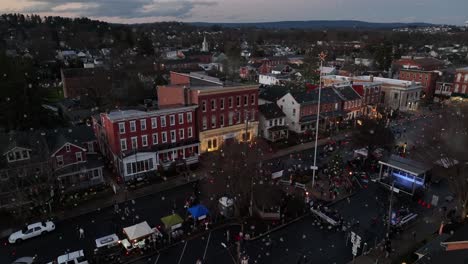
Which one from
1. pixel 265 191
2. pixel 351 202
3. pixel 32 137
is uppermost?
pixel 32 137

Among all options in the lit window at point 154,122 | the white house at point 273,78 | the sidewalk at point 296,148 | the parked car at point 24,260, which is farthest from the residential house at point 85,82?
the parked car at point 24,260

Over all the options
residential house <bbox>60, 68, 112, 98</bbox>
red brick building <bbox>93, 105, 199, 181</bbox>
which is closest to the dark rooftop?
red brick building <bbox>93, 105, 199, 181</bbox>

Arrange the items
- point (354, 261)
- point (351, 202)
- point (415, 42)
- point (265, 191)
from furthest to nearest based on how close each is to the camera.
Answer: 1. point (415, 42)
2. point (351, 202)
3. point (265, 191)
4. point (354, 261)

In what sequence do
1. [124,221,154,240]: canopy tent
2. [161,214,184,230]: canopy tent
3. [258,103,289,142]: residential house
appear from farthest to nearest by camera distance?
[258,103,289,142]: residential house < [161,214,184,230]: canopy tent < [124,221,154,240]: canopy tent

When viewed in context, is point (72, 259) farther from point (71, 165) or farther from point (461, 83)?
point (461, 83)

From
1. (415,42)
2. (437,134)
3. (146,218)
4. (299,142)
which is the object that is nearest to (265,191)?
(146,218)

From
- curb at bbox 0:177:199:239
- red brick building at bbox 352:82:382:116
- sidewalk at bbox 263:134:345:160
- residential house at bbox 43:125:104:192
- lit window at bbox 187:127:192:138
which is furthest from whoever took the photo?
red brick building at bbox 352:82:382:116

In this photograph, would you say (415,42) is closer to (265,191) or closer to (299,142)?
(299,142)

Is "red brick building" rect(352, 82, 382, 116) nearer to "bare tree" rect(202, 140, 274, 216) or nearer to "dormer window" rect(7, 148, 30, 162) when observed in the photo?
"bare tree" rect(202, 140, 274, 216)
